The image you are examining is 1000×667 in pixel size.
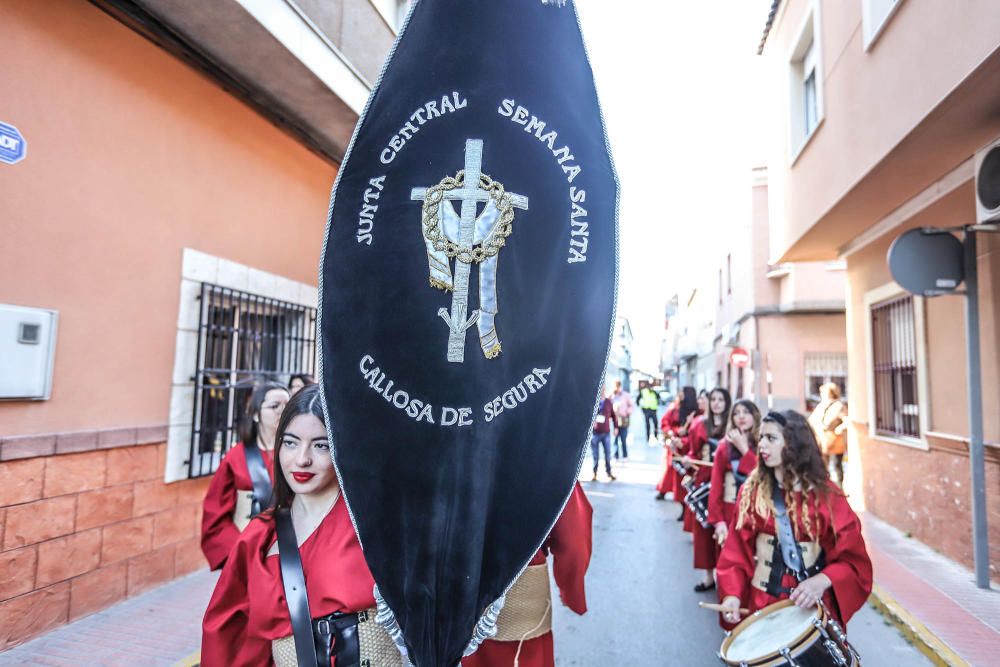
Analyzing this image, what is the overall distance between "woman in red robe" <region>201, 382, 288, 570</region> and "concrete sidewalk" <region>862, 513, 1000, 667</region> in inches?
179

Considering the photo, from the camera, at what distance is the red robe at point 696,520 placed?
5.69m

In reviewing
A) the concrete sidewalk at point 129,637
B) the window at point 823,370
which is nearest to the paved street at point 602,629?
the concrete sidewalk at point 129,637

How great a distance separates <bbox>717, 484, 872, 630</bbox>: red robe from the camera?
297 centimetres

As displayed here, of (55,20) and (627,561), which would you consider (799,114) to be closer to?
(627,561)

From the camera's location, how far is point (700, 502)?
220 inches

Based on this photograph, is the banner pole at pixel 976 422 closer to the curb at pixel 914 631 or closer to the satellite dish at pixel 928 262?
the satellite dish at pixel 928 262

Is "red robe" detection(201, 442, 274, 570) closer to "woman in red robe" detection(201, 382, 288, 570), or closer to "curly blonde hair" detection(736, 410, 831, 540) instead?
"woman in red robe" detection(201, 382, 288, 570)

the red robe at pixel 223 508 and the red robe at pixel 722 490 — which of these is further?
the red robe at pixel 722 490

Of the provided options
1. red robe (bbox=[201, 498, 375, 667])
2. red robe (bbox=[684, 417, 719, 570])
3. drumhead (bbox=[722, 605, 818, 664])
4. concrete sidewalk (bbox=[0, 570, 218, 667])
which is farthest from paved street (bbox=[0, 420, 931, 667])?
red robe (bbox=[201, 498, 375, 667])

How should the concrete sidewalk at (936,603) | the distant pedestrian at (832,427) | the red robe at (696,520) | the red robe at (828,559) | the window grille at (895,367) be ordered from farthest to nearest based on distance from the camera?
the distant pedestrian at (832,427) → the window grille at (895,367) → the red robe at (696,520) → the concrete sidewalk at (936,603) → the red robe at (828,559)

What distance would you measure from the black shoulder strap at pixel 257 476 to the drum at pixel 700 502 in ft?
11.6

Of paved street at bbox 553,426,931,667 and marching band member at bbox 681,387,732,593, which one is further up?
marching band member at bbox 681,387,732,593

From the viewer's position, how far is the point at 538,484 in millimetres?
1404

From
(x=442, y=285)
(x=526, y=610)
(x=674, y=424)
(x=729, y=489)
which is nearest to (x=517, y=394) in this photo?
(x=442, y=285)
